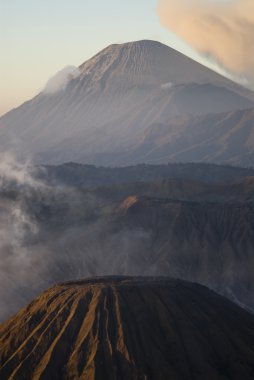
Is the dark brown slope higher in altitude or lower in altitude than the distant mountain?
higher

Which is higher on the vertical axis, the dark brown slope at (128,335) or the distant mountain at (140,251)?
the dark brown slope at (128,335)

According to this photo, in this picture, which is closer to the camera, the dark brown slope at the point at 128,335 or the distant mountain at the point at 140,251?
the dark brown slope at the point at 128,335

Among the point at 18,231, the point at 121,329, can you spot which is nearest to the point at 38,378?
the point at 121,329

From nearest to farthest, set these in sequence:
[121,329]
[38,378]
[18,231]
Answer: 1. [38,378]
2. [121,329]
3. [18,231]

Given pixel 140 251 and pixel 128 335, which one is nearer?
pixel 128 335

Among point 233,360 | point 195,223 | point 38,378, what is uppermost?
point 38,378

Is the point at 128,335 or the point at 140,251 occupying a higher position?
the point at 128,335

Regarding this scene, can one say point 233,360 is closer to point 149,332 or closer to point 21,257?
point 149,332

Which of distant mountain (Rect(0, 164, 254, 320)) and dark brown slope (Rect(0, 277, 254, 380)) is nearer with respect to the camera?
dark brown slope (Rect(0, 277, 254, 380))
